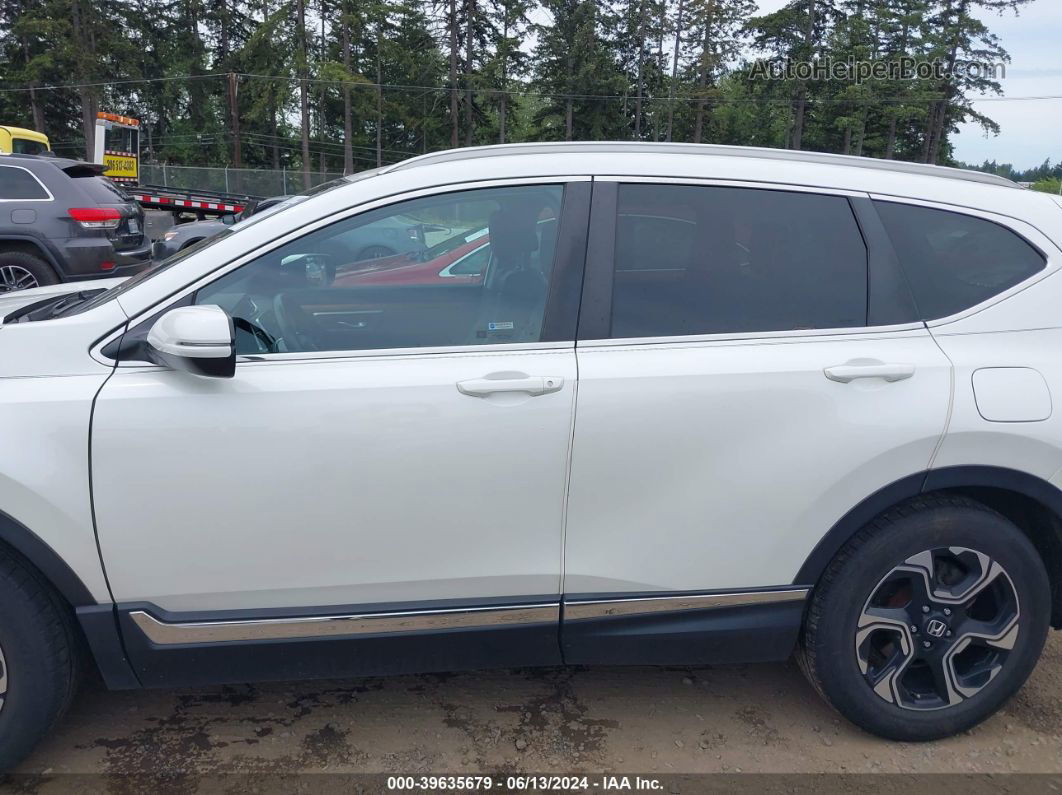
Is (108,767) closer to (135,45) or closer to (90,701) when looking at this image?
(90,701)

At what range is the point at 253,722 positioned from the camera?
2.73m

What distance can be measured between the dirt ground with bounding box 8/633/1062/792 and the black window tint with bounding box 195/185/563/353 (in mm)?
1293

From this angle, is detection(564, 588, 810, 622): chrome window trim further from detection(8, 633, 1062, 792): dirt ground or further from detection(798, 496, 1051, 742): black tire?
detection(8, 633, 1062, 792): dirt ground

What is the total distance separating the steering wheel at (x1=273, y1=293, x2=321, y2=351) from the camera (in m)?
2.37

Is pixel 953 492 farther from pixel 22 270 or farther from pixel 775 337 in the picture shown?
pixel 22 270

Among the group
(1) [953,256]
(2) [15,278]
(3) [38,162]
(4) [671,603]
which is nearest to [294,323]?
(4) [671,603]

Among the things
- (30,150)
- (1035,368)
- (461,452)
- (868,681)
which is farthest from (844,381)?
(30,150)

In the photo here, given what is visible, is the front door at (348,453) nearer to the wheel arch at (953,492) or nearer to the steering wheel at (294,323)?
the steering wheel at (294,323)

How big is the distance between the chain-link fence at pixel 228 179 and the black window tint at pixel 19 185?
912 inches

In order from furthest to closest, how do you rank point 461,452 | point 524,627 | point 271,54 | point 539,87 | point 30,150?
point 539,87 → point 271,54 → point 30,150 → point 524,627 → point 461,452

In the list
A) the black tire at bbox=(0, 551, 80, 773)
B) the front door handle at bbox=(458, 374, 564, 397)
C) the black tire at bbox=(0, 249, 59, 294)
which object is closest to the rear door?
the front door handle at bbox=(458, 374, 564, 397)

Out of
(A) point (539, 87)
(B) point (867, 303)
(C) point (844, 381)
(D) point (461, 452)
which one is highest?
(A) point (539, 87)

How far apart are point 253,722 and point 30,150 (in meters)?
17.9
